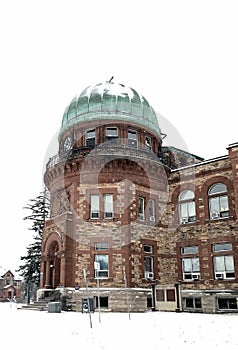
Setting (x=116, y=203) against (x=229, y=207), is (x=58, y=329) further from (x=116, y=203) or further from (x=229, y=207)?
(x=229, y=207)

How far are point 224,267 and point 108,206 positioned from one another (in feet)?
28.4

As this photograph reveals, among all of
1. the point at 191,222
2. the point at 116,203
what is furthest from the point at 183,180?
the point at 116,203

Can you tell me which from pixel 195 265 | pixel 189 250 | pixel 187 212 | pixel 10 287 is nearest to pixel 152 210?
pixel 187 212

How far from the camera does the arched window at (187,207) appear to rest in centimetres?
2723

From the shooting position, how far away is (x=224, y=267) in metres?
24.4

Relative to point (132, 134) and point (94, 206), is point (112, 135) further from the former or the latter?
point (94, 206)

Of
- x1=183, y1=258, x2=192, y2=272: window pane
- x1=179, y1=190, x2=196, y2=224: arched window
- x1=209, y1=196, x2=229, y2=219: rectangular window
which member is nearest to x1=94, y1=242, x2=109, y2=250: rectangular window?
x1=183, y1=258, x2=192, y2=272: window pane

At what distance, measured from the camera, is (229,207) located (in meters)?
25.1

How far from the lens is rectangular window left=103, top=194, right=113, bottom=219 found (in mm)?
25938

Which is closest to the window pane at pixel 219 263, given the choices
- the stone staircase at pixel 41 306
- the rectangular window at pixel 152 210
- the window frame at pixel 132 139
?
the rectangular window at pixel 152 210

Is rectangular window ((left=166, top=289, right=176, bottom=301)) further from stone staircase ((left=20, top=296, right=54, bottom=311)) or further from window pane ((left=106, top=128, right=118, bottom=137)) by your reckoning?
window pane ((left=106, top=128, right=118, bottom=137))

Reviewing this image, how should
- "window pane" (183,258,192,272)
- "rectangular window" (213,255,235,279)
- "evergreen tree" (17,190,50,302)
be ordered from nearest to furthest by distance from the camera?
"rectangular window" (213,255,235,279) < "window pane" (183,258,192,272) < "evergreen tree" (17,190,50,302)

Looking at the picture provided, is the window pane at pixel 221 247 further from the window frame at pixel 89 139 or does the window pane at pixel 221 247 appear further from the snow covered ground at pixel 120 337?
the window frame at pixel 89 139

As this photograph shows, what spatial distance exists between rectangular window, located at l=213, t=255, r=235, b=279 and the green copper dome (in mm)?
11766
